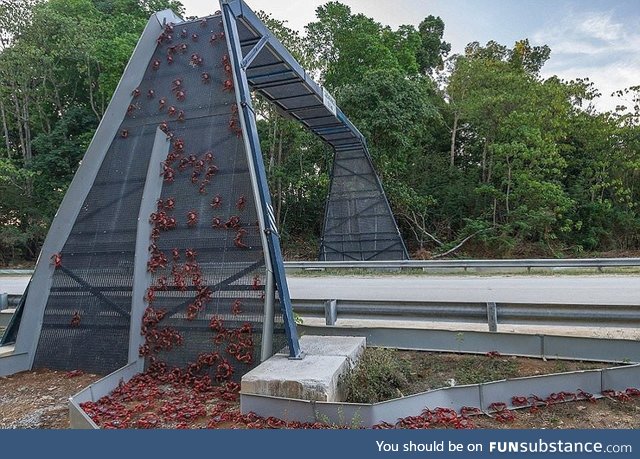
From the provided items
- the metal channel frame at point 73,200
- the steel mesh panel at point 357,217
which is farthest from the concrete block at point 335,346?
the steel mesh panel at point 357,217

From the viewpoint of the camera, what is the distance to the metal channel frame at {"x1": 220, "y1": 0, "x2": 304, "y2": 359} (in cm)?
422

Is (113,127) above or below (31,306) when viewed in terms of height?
above

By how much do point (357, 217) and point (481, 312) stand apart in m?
11.6

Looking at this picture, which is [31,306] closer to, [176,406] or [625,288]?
[176,406]

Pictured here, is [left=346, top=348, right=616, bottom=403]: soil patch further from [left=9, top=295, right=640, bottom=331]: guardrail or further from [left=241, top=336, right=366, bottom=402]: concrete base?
[left=9, top=295, right=640, bottom=331]: guardrail

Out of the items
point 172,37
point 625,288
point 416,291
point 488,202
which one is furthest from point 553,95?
point 172,37

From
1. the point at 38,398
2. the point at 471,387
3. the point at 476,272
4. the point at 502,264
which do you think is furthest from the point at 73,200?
the point at 476,272

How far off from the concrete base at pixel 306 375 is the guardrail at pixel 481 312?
1060 mm

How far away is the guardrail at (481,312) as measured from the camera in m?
4.53

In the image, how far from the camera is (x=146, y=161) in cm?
517

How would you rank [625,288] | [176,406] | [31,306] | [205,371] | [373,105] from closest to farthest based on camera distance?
[176,406]
[205,371]
[31,306]
[625,288]
[373,105]

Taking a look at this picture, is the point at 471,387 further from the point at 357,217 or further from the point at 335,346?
the point at 357,217

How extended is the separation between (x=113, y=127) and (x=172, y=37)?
4.56ft

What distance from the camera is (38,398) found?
409 centimetres
